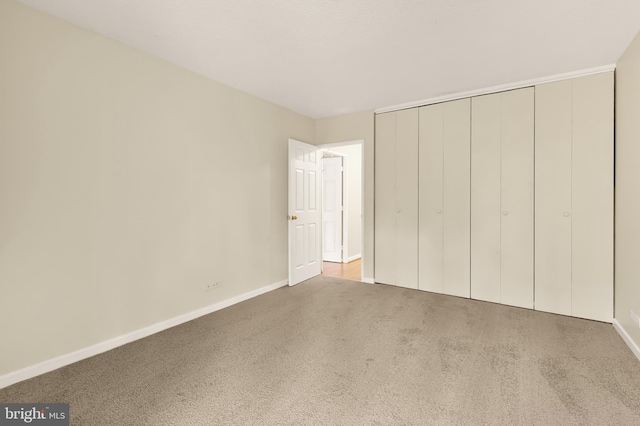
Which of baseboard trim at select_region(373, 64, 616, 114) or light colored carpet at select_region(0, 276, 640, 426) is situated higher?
baseboard trim at select_region(373, 64, 616, 114)

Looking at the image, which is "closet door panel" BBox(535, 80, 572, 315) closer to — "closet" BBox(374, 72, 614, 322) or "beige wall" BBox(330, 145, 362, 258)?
"closet" BBox(374, 72, 614, 322)

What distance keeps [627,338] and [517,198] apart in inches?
61.5

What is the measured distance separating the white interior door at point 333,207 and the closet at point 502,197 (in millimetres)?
2843

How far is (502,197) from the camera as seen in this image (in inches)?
141

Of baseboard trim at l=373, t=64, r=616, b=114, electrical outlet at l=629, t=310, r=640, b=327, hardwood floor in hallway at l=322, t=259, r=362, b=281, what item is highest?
baseboard trim at l=373, t=64, r=616, b=114

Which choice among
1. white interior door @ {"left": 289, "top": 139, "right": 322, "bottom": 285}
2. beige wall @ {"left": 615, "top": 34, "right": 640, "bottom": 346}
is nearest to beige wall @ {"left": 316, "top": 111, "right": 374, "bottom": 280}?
white interior door @ {"left": 289, "top": 139, "right": 322, "bottom": 285}

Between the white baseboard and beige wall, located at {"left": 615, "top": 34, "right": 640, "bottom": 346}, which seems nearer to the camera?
the white baseboard

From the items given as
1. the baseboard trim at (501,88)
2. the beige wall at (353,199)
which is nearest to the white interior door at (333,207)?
the beige wall at (353,199)

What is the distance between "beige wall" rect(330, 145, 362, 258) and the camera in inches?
247

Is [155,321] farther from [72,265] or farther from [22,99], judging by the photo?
[22,99]

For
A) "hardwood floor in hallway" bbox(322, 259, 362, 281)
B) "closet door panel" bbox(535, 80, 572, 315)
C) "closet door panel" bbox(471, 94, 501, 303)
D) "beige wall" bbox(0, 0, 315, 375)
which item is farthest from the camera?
"hardwood floor in hallway" bbox(322, 259, 362, 281)

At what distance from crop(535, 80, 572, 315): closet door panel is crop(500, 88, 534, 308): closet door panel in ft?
0.24

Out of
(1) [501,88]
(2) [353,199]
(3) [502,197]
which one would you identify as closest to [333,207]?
(2) [353,199]

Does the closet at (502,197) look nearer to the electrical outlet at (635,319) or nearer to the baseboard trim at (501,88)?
the baseboard trim at (501,88)
